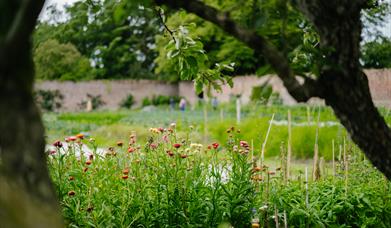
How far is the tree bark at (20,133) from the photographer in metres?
1.15

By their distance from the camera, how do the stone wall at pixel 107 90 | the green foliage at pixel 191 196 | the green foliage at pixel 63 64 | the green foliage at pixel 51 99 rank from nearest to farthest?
1. the green foliage at pixel 191 196
2. the green foliage at pixel 51 99
3. the green foliage at pixel 63 64
4. the stone wall at pixel 107 90

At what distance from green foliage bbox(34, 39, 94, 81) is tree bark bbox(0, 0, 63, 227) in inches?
1345

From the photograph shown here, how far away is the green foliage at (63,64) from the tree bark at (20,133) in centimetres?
3416

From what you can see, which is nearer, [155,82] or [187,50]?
[187,50]

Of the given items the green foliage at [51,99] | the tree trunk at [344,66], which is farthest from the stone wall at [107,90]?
the tree trunk at [344,66]

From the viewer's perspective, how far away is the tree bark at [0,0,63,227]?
115 centimetres

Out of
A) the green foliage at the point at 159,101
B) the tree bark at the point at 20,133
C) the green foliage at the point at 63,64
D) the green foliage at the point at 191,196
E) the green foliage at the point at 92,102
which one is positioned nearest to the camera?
the tree bark at the point at 20,133

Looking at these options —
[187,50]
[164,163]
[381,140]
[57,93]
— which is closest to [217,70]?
[187,50]

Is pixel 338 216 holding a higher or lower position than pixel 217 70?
lower

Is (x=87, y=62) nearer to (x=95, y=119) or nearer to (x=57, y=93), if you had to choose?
(x=57, y=93)

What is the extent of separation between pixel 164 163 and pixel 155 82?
116 ft

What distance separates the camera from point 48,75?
3909cm

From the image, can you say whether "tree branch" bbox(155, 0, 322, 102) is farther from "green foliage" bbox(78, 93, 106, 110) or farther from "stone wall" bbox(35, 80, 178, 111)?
"green foliage" bbox(78, 93, 106, 110)

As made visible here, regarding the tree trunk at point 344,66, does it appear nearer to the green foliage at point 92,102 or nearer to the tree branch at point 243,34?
the tree branch at point 243,34
